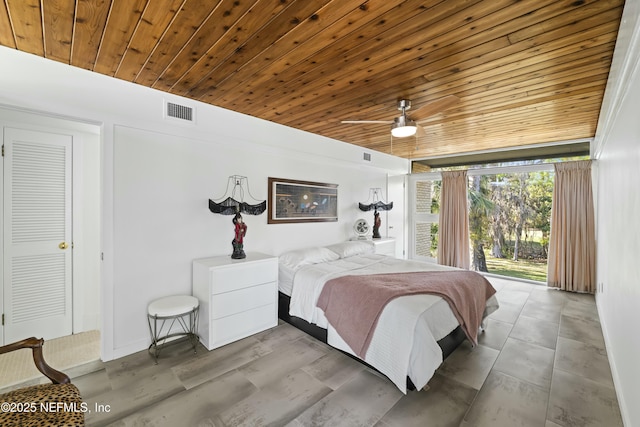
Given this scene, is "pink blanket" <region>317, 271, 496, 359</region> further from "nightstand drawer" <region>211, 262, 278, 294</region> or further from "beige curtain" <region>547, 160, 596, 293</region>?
"beige curtain" <region>547, 160, 596, 293</region>

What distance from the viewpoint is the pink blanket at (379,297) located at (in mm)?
2334

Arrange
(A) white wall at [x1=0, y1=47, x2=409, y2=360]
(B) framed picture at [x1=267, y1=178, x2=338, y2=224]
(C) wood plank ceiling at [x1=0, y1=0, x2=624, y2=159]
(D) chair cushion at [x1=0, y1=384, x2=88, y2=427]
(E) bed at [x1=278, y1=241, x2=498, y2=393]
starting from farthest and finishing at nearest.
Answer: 1. (B) framed picture at [x1=267, y1=178, x2=338, y2=224]
2. (A) white wall at [x1=0, y1=47, x2=409, y2=360]
3. (E) bed at [x1=278, y1=241, x2=498, y2=393]
4. (C) wood plank ceiling at [x1=0, y1=0, x2=624, y2=159]
5. (D) chair cushion at [x1=0, y1=384, x2=88, y2=427]

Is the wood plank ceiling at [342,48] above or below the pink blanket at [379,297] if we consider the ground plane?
above

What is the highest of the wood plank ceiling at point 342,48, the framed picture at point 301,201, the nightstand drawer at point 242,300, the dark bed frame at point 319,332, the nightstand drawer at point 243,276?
the wood plank ceiling at point 342,48

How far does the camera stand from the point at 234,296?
2.81 m

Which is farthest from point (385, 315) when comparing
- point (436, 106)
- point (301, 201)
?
point (301, 201)

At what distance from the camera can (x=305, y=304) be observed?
2984 millimetres

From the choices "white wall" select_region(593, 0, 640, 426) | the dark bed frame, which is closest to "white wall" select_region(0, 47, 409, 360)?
the dark bed frame

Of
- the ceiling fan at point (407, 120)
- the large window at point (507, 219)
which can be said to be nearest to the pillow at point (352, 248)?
the ceiling fan at point (407, 120)

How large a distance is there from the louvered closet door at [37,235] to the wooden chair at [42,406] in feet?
5.97

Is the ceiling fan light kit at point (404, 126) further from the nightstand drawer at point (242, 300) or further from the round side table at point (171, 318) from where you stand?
the round side table at point (171, 318)

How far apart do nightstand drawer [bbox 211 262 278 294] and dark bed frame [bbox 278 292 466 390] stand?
15.6 inches

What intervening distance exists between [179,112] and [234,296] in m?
2.03

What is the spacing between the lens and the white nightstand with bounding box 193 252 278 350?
2678mm
